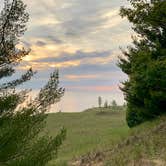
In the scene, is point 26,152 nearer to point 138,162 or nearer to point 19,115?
point 19,115

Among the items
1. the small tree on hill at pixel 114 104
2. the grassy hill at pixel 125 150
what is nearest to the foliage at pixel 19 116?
the grassy hill at pixel 125 150

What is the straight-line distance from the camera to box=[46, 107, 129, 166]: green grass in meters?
33.1

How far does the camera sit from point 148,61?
31234 mm

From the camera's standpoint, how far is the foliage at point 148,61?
30.7m

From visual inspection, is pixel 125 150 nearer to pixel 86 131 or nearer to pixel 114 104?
pixel 86 131

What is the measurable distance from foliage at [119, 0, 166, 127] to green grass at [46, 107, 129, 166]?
108 inches

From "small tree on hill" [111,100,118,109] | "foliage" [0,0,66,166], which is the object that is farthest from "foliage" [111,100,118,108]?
"foliage" [0,0,66,166]

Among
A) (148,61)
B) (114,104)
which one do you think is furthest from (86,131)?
(114,104)

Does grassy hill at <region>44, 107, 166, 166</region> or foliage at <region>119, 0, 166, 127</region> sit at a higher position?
foliage at <region>119, 0, 166, 127</region>

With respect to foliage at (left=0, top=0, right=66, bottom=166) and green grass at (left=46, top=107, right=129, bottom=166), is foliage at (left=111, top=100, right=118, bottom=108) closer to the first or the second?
green grass at (left=46, top=107, right=129, bottom=166)

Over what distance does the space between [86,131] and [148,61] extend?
1802 centimetres

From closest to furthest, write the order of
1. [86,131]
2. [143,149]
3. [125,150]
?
[143,149] → [125,150] → [86,131]

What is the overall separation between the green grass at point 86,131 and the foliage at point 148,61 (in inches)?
108

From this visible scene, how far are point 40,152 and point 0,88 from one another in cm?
228
